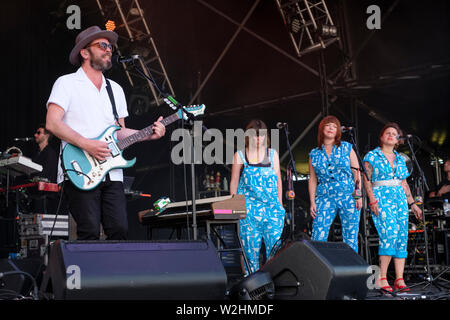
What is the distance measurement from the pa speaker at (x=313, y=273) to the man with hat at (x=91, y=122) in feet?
3.10

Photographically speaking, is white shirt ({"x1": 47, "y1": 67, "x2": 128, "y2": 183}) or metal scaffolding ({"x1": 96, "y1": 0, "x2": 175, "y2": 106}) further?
metal scaffolding ({"x1": 96, "y1": 0, "x2": 175, "y2": 106})

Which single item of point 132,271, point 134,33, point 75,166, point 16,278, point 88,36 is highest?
point 134,33

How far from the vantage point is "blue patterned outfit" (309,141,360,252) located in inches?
179

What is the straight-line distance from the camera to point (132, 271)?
2443 mm

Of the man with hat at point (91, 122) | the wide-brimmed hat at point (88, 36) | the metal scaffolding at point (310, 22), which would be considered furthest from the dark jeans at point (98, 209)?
the metal scaffolding at point (310, 22)

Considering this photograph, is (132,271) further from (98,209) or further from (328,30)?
(328,30)

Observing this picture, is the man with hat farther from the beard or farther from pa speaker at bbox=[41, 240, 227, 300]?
pa speaker at bbox=[41, 240, 227, 300]

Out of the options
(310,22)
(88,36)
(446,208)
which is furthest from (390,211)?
(310,22)

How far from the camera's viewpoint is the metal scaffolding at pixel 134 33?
830 cm

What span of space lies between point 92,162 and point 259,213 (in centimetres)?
181

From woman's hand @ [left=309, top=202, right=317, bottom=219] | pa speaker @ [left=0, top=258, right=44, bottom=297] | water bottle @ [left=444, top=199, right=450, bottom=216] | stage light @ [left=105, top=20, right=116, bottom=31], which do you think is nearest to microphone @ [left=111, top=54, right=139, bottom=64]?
pa speaker @ [left=0, top=258, right=44, bottom=297]

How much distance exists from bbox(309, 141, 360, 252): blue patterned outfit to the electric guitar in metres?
1.76

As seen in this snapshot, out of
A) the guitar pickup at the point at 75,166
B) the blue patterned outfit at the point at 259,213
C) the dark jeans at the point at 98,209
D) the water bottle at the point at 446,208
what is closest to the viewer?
the dark jeans at the point at 98,209

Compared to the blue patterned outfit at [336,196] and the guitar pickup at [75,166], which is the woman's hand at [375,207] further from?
the guitar pickup at [75,166]
